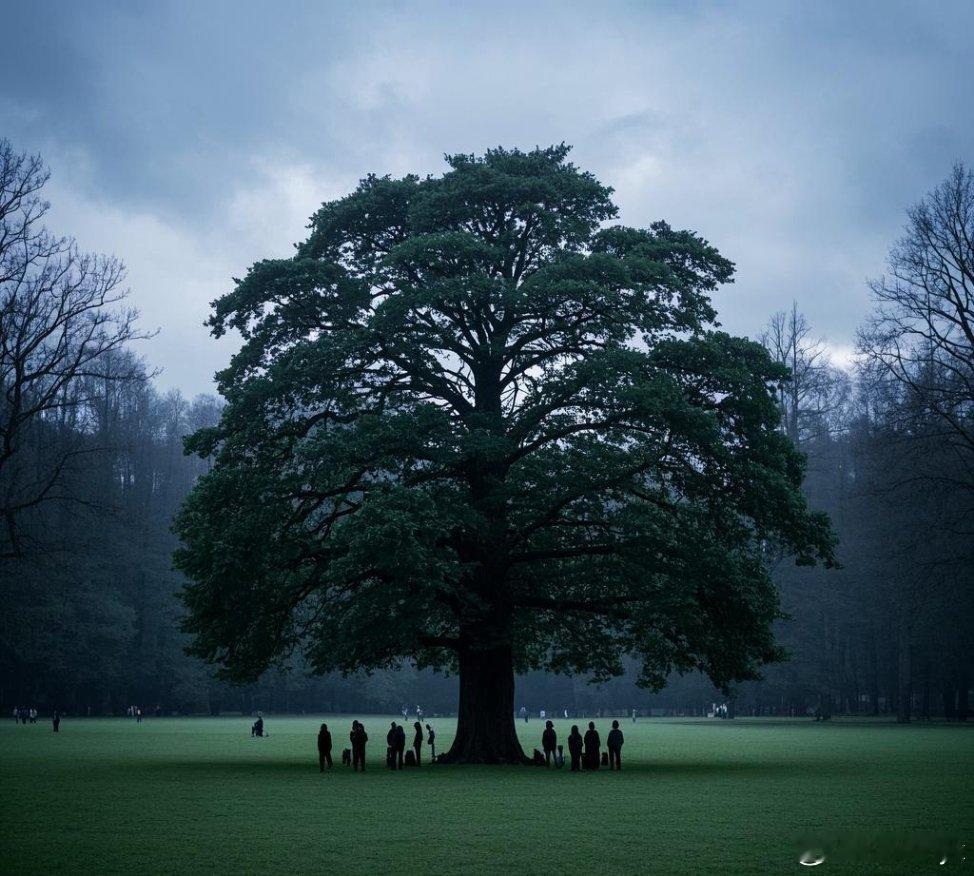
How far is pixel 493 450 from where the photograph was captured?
2797cm

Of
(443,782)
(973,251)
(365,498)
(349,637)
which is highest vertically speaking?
(973,251)

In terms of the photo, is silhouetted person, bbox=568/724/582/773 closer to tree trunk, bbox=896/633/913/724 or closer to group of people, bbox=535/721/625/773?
group of people, bbox=535/721/625/773

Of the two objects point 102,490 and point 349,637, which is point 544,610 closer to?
point 349,637

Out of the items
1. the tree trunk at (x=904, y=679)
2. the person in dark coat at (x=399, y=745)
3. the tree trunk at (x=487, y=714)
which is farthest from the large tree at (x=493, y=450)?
the tree trunk at (x=904, y=679)

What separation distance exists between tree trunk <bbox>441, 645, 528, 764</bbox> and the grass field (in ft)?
6.76

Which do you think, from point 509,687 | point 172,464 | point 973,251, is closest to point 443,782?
point 509,687

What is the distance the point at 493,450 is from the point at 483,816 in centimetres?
1247

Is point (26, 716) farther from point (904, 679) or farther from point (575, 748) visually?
point (904, 679)

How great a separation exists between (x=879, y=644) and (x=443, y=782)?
185 ft

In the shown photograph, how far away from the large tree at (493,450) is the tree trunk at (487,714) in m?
0.06

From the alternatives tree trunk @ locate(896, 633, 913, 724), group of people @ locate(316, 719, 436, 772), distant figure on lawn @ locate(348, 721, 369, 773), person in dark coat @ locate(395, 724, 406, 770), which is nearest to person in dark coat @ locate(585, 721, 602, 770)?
group of people @ locate(316, 719, 436, 772)

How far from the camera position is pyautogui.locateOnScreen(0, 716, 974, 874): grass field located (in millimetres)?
12422

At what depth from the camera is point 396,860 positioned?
12.5 metres

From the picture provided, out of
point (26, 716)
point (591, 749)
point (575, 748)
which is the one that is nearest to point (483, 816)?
point (575, 748)
